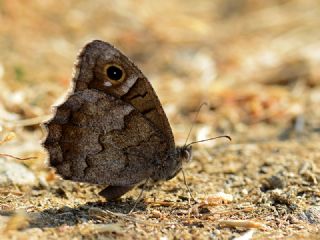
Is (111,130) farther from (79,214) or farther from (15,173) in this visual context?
(15,173)

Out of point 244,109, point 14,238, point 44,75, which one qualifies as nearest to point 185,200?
point 14,238

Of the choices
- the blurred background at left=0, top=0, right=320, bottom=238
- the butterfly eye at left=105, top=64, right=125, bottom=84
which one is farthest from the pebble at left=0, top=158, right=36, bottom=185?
the butterfly eye at left=105, top=64, right=125, bottom=84

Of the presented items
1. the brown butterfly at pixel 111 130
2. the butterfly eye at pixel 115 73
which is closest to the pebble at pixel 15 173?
the brown butterfly at pixel 111 130

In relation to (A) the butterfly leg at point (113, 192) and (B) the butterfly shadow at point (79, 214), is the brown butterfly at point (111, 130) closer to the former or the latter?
(A) the butterfly leg at point (113, 192)

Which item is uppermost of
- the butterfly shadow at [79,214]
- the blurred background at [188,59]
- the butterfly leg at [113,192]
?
the blurred background at [188,59]

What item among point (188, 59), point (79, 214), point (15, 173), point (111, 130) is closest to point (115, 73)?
point (111, 130)

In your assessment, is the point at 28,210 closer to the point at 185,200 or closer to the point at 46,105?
the point at 185,200
